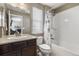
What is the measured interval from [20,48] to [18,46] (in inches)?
2.1

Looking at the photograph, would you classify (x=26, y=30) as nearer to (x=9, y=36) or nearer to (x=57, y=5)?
(x=9, y=36)

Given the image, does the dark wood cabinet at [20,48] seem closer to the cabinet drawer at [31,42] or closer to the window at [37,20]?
the cabinet drawer at [31,42]

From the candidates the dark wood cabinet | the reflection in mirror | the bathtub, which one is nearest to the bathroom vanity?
the dark wood cabinet

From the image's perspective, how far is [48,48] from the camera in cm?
170

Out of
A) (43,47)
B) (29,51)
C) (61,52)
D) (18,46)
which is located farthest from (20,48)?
(61,52)

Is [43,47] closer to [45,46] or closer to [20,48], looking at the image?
[45,46]

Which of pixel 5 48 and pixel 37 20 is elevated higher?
pixel 37 20

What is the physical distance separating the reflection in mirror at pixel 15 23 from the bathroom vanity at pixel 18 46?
0.39 ft

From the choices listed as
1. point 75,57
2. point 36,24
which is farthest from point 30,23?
point 75,57

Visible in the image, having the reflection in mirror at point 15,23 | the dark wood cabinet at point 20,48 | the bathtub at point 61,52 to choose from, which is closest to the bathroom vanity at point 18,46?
the dark wood cabinet at point 20,48

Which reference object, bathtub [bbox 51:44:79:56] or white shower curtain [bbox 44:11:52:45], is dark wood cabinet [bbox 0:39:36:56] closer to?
white shower curtain [bbox 44:11:52:45]

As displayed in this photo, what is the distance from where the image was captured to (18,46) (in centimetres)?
157

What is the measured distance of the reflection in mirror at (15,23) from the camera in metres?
1.60

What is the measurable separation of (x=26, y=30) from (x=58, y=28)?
569 millimetres
